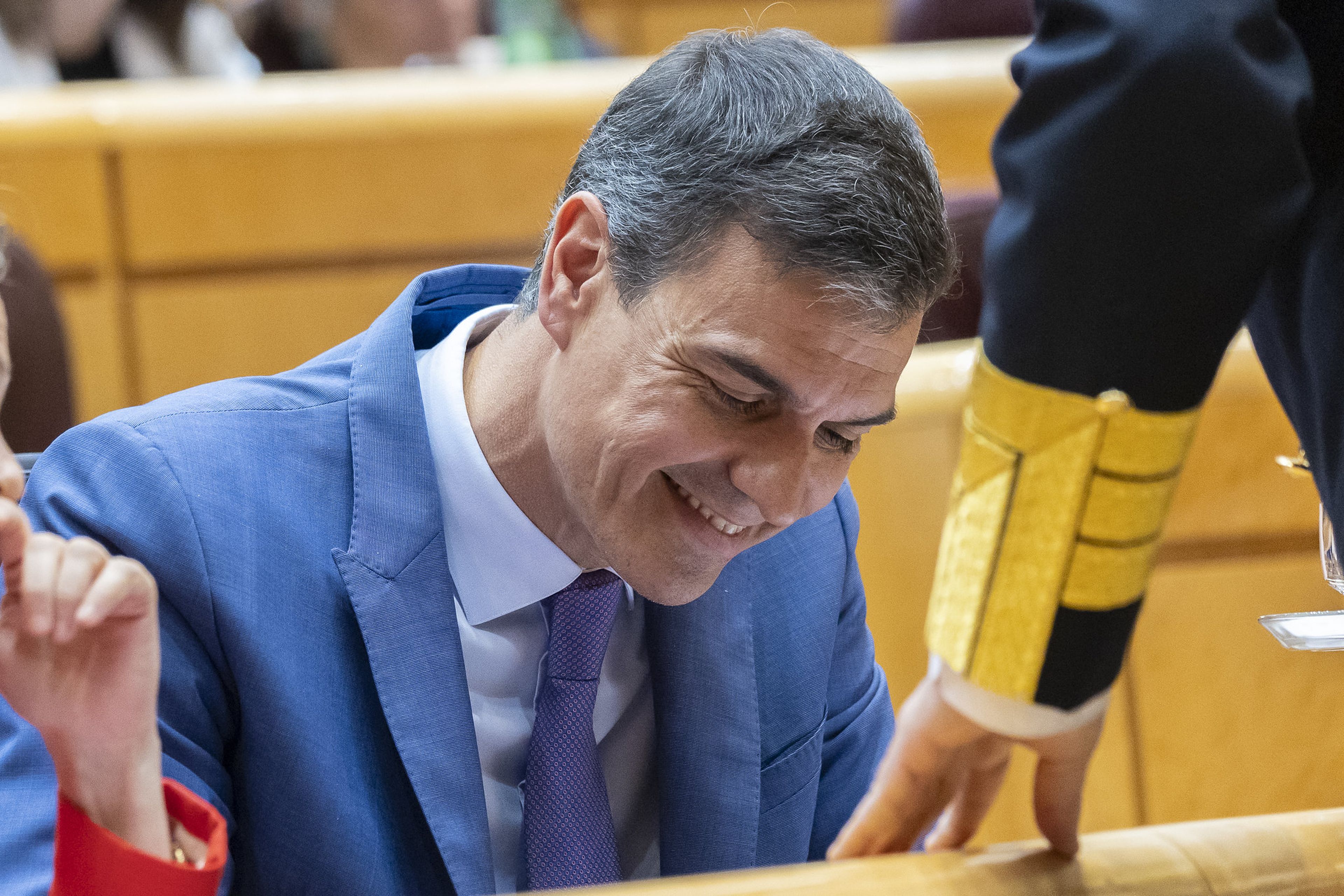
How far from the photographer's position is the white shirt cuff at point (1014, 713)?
0.61m

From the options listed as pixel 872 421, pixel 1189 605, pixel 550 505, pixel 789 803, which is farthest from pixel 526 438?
pixel 1189 605

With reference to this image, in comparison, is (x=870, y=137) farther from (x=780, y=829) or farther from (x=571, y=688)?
(x=780, y=829)

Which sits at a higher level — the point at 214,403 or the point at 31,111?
the point at 214,403

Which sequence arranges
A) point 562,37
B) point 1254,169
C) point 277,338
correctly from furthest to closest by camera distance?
point 562,37 → point 277,338 → point 1254,169

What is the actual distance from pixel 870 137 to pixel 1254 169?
34 centimetres

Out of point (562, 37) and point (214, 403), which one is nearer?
point (214, 403)

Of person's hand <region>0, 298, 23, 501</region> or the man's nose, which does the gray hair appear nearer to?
the man's nose

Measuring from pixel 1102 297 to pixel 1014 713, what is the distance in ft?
0.63

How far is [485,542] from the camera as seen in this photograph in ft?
3.28

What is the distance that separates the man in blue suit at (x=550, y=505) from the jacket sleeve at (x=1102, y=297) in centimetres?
25

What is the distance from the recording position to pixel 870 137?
86 centimetres

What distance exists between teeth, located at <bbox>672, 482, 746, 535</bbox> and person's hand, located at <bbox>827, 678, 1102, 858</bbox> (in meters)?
0.28

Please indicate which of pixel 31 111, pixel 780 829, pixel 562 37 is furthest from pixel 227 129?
pixel 780 829

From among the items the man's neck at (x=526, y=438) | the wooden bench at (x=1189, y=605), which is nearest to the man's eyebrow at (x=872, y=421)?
the man's neck at (x=526, y=438)
